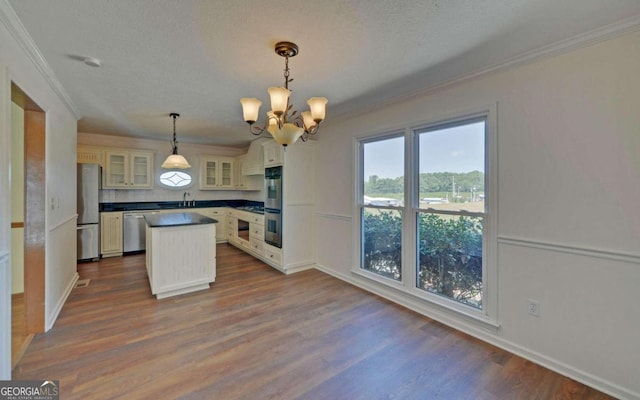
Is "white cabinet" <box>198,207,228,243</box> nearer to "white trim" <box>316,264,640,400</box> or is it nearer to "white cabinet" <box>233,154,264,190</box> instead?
"white cabinet" <box>233,154,264,190</box>

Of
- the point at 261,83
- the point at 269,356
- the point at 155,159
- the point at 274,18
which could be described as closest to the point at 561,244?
the point at 269,356

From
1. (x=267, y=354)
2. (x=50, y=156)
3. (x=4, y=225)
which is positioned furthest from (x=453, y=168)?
(x=50, y=156)

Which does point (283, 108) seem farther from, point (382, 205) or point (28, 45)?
point (382, 205)

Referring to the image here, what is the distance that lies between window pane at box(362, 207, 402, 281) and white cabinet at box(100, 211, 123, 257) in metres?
4.78

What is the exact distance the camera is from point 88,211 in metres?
4.86

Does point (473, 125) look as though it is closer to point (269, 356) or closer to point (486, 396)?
point (486, 396)

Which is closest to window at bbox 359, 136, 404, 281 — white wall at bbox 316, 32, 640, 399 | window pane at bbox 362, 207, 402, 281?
window pane at bbox 362, 207, 402, 281

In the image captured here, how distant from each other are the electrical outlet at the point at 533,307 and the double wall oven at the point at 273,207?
321cm

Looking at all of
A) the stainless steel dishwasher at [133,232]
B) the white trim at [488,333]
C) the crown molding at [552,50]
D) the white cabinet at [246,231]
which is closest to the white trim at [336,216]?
the white trim at [488,333]

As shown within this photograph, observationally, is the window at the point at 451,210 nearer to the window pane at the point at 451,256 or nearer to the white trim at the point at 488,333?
the window pane at the point at 451,256

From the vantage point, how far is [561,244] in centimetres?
212

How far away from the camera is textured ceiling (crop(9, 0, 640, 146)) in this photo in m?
1.67

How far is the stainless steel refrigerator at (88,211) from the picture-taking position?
4.79 meters

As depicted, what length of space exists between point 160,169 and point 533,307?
6.91 meters
